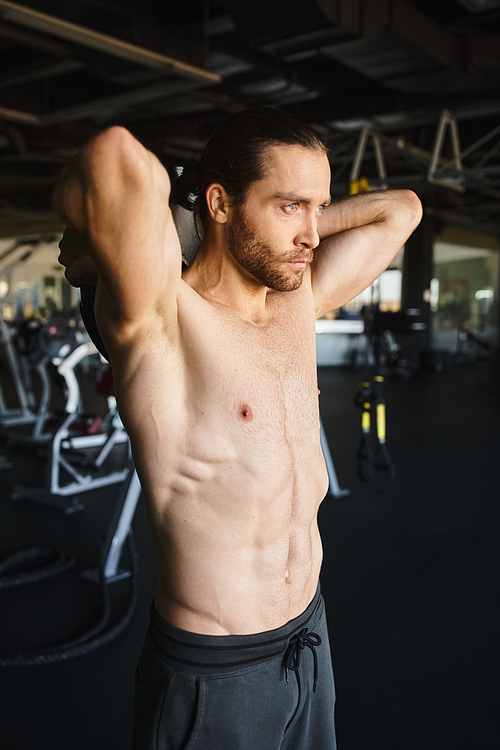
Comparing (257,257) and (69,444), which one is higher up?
(257,257)

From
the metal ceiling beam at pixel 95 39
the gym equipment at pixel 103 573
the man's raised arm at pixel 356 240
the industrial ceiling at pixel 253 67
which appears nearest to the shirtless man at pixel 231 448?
the man's raised arm at pixel 356 240

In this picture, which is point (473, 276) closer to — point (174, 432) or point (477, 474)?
point (477, 474)

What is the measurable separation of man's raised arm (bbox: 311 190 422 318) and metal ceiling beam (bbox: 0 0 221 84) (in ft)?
7.97

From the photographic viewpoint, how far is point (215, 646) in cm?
84

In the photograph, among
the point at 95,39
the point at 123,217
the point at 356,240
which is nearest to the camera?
the point at 123,217

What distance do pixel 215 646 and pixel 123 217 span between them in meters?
0.58

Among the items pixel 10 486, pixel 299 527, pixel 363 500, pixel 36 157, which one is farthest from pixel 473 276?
pixel 299 527

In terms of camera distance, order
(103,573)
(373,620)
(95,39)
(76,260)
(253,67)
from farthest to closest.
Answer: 1. (253,67)
2. (95,39)
3. (103,573)
4. (373,620)
5. (76,260)

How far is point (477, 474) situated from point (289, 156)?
3.57 metres

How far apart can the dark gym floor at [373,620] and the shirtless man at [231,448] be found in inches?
36.3

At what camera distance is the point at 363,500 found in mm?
3463

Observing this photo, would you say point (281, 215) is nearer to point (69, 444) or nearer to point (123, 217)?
point (123, 217)

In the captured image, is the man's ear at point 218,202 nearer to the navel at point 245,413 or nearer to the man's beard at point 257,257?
the man's beard at point 257,257

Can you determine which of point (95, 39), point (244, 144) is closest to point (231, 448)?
point (244, 144)
